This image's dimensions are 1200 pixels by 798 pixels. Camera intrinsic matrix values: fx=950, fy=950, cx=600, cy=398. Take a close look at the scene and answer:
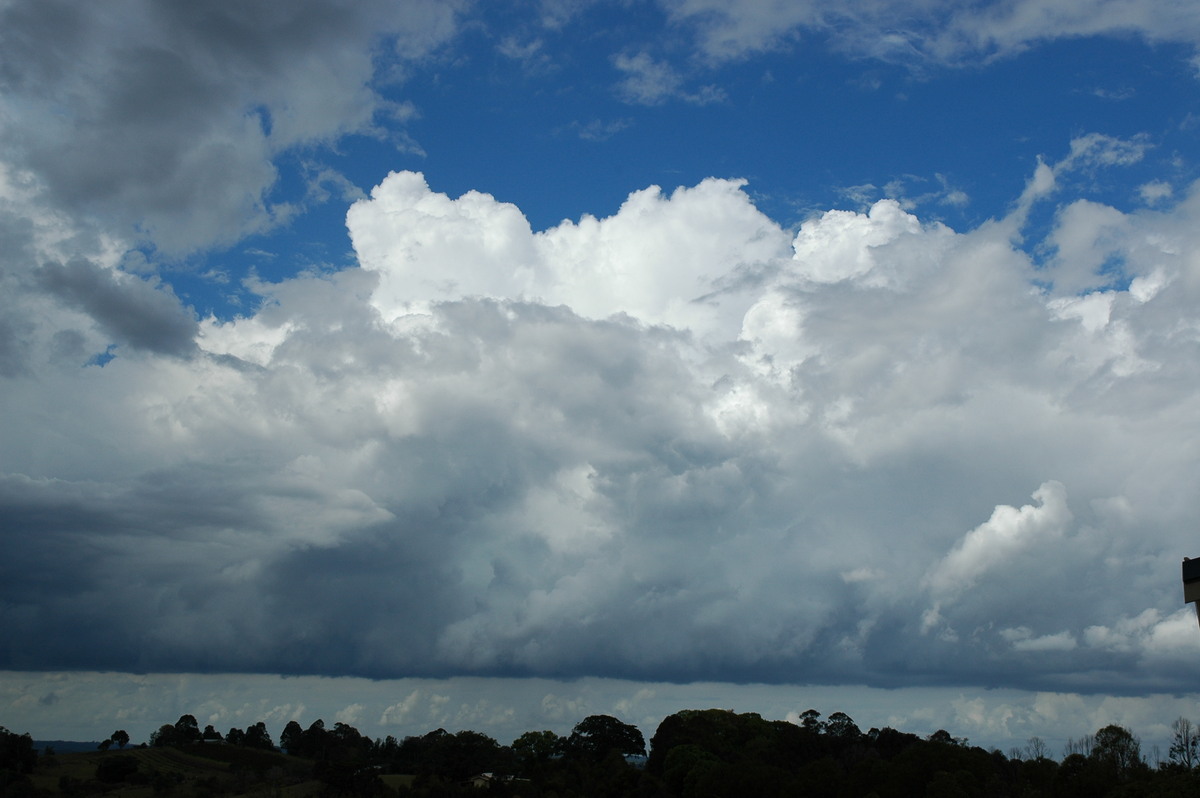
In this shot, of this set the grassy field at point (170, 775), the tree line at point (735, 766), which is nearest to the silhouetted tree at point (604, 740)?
the tree line at point (735, 766)

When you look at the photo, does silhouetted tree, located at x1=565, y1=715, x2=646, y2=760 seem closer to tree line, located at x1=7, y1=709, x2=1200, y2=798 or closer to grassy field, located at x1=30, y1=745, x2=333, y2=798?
tree line, located at x1=7, y1=709, x2=1200, y2=798

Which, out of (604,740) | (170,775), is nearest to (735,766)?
(604,740)

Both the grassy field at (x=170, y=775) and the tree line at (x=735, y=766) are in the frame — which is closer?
the tree line at (x=735, y=766)

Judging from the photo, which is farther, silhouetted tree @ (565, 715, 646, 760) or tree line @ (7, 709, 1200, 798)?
silhouetted tree @ (565, 715, 646, 760)

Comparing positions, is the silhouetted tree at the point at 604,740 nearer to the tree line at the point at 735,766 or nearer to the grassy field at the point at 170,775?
the tree line at the point at 735,766

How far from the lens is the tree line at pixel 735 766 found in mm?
81688

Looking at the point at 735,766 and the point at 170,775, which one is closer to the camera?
the point at 735,766

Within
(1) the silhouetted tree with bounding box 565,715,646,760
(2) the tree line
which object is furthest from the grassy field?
(1) the silhouetted tree with bounding box 565,715,646,760

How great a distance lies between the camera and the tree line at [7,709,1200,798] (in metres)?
81.7

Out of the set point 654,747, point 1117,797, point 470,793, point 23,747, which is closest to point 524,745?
point 654,747

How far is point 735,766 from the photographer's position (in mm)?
100625

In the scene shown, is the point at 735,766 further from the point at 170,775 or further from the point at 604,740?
the point at 170,775

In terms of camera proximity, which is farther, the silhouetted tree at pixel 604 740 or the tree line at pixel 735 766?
the silhouetted tree at pixel 604 740

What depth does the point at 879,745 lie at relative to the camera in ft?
493
